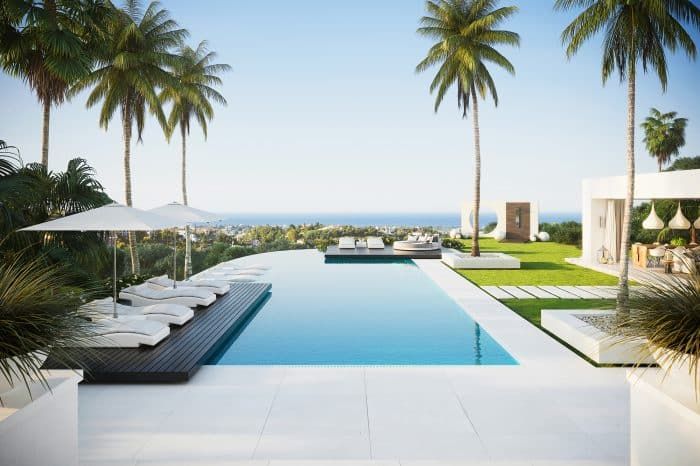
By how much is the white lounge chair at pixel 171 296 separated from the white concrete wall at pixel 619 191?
1130 centimetres

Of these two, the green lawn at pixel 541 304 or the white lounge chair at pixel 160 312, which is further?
the green lawn at pixel 541 304

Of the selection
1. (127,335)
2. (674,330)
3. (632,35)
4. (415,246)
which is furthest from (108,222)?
(415,246)

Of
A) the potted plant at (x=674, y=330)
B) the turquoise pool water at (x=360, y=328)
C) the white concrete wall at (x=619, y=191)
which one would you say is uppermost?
the white concrete wall at (x=619, y=191)

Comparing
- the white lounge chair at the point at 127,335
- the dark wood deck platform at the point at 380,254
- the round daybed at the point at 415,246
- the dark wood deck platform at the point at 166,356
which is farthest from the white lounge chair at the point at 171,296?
the round daybed at the point at 415,246

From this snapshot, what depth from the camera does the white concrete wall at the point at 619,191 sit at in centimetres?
1312

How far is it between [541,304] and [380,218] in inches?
4107

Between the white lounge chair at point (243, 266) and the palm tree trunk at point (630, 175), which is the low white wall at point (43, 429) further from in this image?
the white lounge chair at point (243, 266)

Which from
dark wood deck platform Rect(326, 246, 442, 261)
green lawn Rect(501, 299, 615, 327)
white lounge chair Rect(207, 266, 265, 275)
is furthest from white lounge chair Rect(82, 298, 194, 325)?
dark wood deck platform Rect(326, 246, 442, 261)

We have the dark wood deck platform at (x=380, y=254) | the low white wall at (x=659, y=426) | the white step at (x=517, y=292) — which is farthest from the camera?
the dark wood deck platform at (x=380, y=254)

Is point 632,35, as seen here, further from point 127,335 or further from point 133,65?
point 133,65

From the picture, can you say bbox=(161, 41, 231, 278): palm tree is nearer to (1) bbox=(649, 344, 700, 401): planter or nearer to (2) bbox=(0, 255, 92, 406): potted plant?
(2) bbox=(0, 255, 92, 406): potted plant

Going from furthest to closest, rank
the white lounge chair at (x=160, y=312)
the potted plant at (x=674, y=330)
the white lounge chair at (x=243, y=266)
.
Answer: the white lounge chair at (x=243, y=266), the white lounge chair at (x=160, y=312), the potted plant at (x=674, y=330)

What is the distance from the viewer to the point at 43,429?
10.4 feet

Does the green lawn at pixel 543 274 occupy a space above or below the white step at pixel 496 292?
above
